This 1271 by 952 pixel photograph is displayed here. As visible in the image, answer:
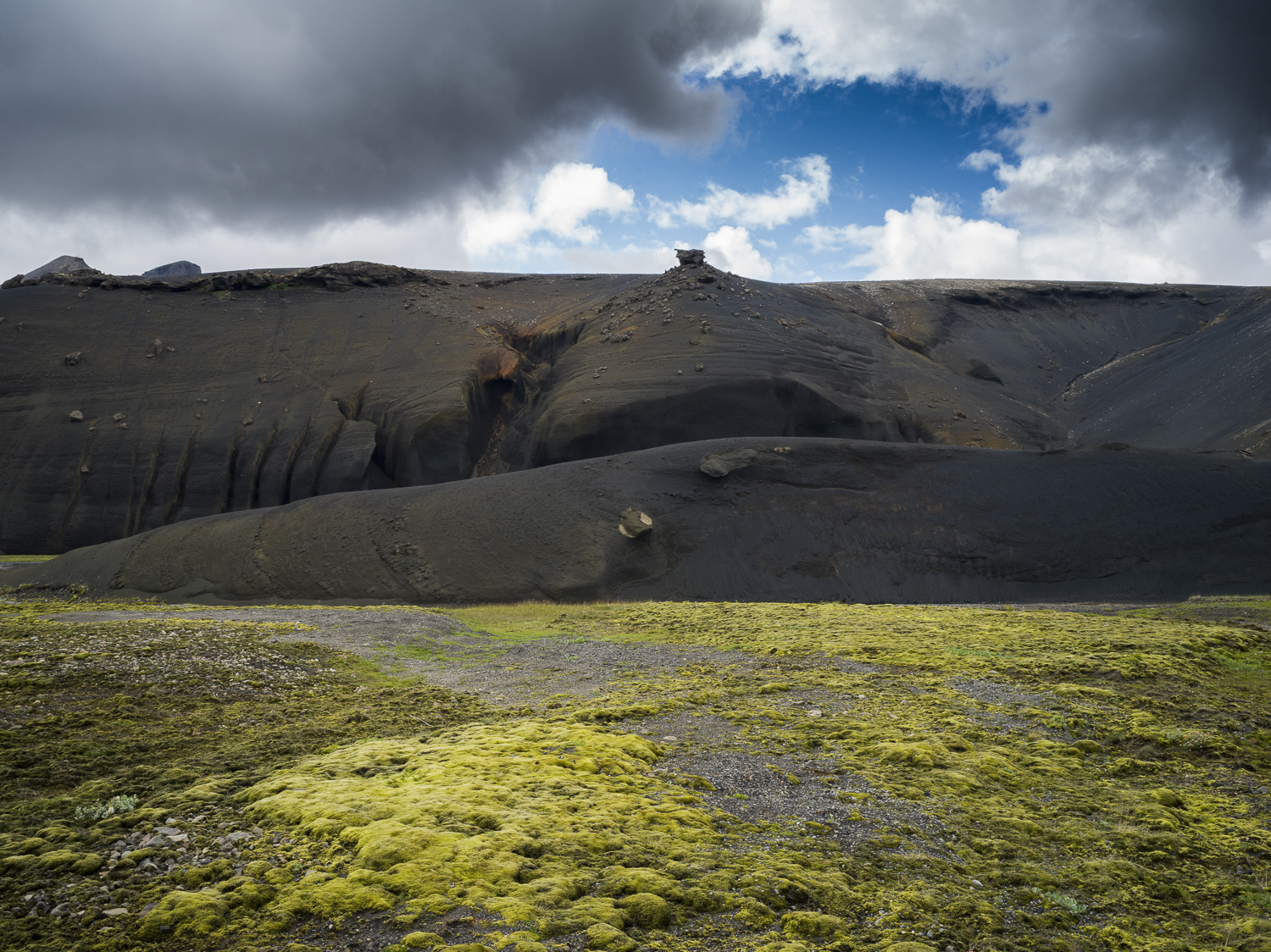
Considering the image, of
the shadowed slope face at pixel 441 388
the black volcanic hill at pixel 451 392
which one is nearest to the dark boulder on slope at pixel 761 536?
the black volcanic hill at pixel 451 392

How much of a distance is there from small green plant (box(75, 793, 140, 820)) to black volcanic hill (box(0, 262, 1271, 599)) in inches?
752

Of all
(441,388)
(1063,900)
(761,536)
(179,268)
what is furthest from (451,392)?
(179,268)

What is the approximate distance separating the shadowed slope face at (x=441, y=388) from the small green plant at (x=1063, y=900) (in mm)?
26582

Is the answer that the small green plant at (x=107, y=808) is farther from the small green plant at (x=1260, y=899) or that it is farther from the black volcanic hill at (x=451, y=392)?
the black volcanic hill at (x=451, y=392)

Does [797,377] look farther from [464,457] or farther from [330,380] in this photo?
[330,380]

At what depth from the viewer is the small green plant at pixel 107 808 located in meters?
4.60

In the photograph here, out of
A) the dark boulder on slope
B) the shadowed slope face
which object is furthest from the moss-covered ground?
the shadowed slope face

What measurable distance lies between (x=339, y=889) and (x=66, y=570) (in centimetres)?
2600

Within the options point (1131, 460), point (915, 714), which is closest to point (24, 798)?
point (915, 714)

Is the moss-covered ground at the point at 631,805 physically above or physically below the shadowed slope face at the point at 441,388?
below

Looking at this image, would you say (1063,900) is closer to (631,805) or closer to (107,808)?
(631,805)

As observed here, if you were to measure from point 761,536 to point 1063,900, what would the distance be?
1845cm

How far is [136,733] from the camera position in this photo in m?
6.67

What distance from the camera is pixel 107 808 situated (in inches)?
184
